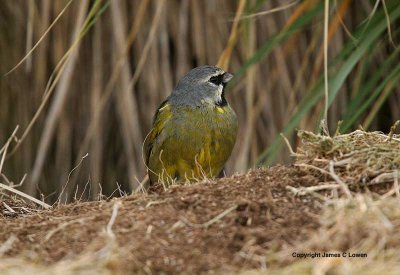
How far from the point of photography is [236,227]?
8.57 feet

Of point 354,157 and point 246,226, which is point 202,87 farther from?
point 246,226

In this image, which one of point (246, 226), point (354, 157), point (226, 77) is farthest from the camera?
point (226, 77)

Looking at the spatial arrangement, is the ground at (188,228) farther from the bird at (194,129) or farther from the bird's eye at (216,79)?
the bird's eye at (216,79)

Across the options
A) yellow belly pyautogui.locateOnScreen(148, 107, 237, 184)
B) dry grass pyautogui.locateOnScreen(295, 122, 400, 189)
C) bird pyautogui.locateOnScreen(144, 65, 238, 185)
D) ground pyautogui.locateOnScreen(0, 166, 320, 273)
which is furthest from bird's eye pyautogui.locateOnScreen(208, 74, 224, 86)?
ground pyautogui.locateOnScreen(0, 166, 320, 273)

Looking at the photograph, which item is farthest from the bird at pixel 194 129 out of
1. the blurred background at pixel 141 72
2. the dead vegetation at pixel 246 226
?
the dead vegetation at pixel 246 226

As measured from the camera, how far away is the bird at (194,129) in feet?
16.0

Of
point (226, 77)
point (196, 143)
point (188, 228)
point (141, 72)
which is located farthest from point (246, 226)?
point (141, 72)

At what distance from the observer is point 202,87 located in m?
5.11

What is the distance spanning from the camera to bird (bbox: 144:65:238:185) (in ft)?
16.0

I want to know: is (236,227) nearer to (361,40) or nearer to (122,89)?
(361,40)

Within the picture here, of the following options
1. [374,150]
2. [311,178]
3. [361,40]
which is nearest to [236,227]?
[311,178]

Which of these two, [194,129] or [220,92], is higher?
[220,92]

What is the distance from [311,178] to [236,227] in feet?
1.60

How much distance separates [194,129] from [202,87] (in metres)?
0.32
